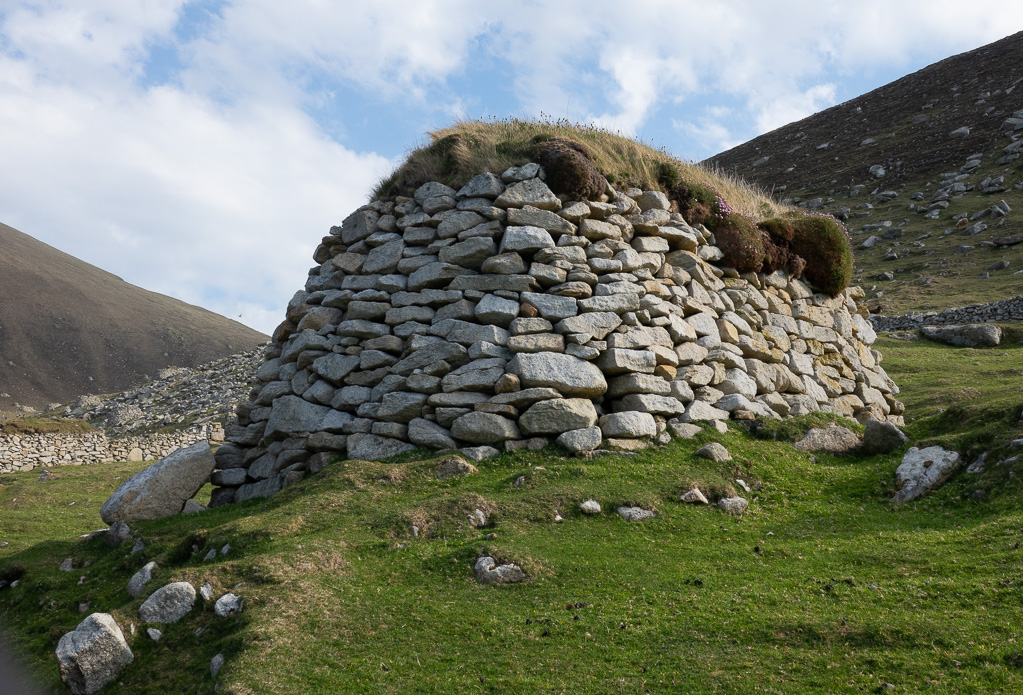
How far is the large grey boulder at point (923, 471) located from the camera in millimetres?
10430

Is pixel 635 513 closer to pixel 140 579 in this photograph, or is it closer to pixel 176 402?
pixel 140 579

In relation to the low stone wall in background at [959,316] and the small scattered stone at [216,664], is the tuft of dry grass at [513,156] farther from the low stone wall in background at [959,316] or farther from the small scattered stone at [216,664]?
the low stone wall in background at [959,316]

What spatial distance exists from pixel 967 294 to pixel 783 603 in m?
32.5

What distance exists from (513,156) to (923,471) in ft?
30.0

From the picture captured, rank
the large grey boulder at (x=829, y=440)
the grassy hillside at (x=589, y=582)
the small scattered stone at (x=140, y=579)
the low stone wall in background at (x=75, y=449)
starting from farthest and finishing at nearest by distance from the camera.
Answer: the low stone wall in background at (x=75, y=449) → the large grey boulder at (x=829, y=440) → the small scattered stone at (x=140, y=579) → the grassy hillside at (x=589, y=582)

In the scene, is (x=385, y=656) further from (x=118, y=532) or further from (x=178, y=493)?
(x=178, y=493)

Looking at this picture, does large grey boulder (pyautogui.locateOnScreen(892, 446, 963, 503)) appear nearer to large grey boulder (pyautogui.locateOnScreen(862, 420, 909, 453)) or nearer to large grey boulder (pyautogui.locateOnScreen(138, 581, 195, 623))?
large grey boulder (pyautogui.locateOnScreen(862, 420, 909, 453))

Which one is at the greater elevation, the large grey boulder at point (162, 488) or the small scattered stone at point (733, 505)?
the small scattered stone at point (733, 505)

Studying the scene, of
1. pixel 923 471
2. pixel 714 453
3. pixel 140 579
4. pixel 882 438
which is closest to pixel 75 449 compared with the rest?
pixel 140 579

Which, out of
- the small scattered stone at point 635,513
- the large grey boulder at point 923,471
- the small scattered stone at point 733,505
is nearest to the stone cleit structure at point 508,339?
the small scattered stone at point 635,513

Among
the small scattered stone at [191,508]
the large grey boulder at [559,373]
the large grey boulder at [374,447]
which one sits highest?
the large grey boulder at [559,373]

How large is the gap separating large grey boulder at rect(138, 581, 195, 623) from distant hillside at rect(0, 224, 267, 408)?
56.6 m

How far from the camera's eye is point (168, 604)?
7.57m

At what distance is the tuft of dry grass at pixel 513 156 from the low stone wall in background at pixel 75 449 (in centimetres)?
1653
